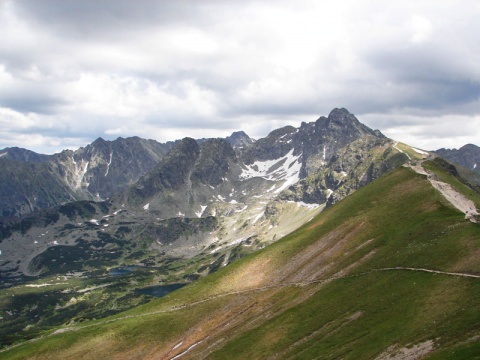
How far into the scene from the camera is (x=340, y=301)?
80.4 m

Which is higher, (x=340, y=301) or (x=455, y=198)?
(x=455, y=198)

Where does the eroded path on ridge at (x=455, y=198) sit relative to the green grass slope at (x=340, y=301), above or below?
above

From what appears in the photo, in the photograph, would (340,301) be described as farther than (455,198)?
No

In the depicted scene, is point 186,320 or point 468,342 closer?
point 468,342

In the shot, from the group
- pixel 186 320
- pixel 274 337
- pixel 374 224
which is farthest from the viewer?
pixel 374 224

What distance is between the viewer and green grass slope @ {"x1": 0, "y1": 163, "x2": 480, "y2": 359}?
60000 millimetres

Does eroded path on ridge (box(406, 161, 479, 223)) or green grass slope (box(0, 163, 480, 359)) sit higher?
eroded path on ridge (box(406, 161, 479, 223))

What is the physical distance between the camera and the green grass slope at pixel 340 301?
60.0 meters

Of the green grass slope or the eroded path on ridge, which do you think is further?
the eroded path on ridge

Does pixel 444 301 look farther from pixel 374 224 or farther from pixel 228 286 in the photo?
pixel 228 286

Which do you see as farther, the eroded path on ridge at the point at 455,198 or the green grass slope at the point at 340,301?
the eroded path on ridge at the point at 455,198

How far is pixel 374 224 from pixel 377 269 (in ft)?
92.2

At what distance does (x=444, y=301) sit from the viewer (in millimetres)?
62812

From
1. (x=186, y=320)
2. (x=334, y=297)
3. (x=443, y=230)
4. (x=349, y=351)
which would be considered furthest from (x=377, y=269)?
(x=186, y=320)
